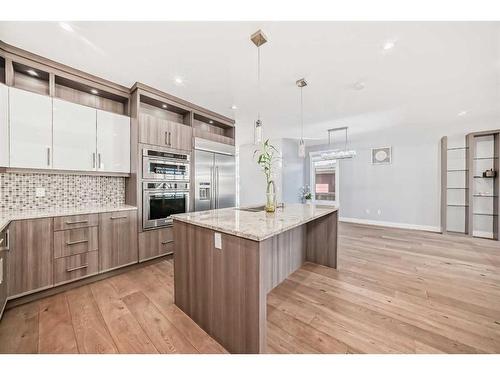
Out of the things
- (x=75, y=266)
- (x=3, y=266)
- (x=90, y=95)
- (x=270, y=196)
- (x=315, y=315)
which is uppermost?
(x=90, y=95)

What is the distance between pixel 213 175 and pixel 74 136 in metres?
2.00

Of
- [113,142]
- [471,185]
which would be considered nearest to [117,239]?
[113,142]

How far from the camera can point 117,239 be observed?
2531 millimetres

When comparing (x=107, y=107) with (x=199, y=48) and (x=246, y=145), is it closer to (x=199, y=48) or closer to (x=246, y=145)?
(x=199, y=48)

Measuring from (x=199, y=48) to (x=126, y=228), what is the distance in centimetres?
232

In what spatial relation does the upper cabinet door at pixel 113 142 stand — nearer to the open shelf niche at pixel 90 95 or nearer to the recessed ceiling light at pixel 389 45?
the open shelf niche at pixel 90 95

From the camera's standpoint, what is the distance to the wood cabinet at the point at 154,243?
2.77 meters

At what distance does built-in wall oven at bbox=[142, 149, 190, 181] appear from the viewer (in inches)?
113

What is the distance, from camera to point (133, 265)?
2.72m

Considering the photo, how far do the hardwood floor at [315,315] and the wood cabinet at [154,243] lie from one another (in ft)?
0.71

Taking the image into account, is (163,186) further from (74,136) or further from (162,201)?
(74,136)

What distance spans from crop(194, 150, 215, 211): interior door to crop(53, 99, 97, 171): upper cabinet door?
1.43m
